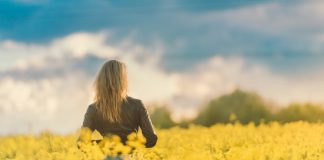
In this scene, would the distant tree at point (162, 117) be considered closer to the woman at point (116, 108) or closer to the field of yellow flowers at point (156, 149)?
the field of yellow flowers at point (156, 149)

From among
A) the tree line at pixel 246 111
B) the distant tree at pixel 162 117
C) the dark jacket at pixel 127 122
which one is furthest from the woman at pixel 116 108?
the distant tree at pixel 162 117

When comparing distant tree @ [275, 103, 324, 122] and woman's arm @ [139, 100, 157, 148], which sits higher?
distant tree @ [275, 103, 324, 122]

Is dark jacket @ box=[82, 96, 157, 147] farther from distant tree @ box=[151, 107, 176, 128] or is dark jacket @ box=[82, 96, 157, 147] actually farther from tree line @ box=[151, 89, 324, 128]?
distant tree @ box=[151, 107, 176, 128]

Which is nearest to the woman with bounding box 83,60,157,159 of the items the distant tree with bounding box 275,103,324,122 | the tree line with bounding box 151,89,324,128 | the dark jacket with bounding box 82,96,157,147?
the dark jacket with bounding box 82,96,157,147

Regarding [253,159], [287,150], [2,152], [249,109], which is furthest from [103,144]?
[249,109]

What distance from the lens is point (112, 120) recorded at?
749 cm

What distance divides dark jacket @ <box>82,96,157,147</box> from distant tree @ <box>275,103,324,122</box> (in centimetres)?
1965

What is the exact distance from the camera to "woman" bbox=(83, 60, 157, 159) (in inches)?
292

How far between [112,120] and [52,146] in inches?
253

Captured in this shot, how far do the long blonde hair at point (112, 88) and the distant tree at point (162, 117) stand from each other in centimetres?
1998

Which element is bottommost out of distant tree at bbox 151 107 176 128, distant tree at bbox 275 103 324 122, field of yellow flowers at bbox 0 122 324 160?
field of yellow flowers at bbox 0 122 324 160

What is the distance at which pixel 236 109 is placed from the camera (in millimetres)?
26969

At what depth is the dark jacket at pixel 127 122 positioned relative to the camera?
7.47m

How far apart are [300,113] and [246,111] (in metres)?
2.03
